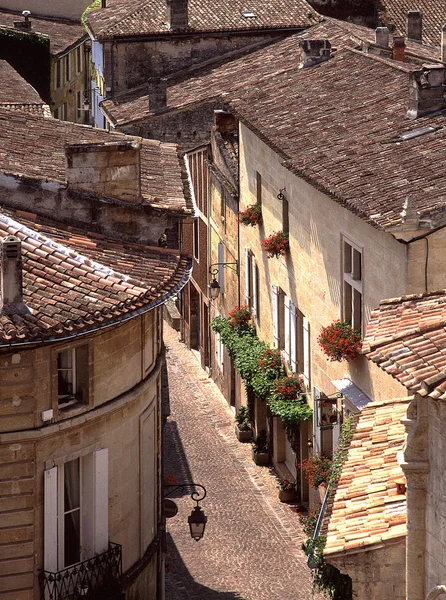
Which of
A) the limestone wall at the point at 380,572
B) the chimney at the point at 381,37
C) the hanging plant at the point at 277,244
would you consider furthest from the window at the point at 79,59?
the limestone wall at the point at 380,572

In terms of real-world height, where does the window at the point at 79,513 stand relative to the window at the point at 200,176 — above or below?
above

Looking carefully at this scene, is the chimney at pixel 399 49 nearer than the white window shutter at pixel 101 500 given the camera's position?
Answer: No

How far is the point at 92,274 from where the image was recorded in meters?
24.3

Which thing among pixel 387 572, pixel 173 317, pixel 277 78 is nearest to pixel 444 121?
pixel 277 78

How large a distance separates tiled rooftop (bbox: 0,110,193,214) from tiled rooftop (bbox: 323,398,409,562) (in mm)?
5524

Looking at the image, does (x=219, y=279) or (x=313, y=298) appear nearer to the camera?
(x=313, y=298)

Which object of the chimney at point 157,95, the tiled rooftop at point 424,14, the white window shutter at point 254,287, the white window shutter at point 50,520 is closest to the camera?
the white window shutter at point 50,520

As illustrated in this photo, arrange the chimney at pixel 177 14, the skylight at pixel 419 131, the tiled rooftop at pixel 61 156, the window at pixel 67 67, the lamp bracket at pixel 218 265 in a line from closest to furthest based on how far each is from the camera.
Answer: the tiled rooftop at pixel 61 156 < the skylight at pixel 419 131 < the lamp bracket at pixel 218 265 < the chimney at pixel 177 14 < the window at pixel 67 67

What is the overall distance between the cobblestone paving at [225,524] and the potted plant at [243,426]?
0.93 feet

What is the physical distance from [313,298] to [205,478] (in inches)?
244

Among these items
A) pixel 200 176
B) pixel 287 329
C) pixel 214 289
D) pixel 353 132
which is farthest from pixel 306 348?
pixel 200 176

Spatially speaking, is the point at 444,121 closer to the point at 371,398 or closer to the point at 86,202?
the point at 371,398

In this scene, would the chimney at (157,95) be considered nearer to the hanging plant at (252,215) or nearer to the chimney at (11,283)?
the hanging plant at (252,215)

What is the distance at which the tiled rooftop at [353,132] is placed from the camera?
2952cm
